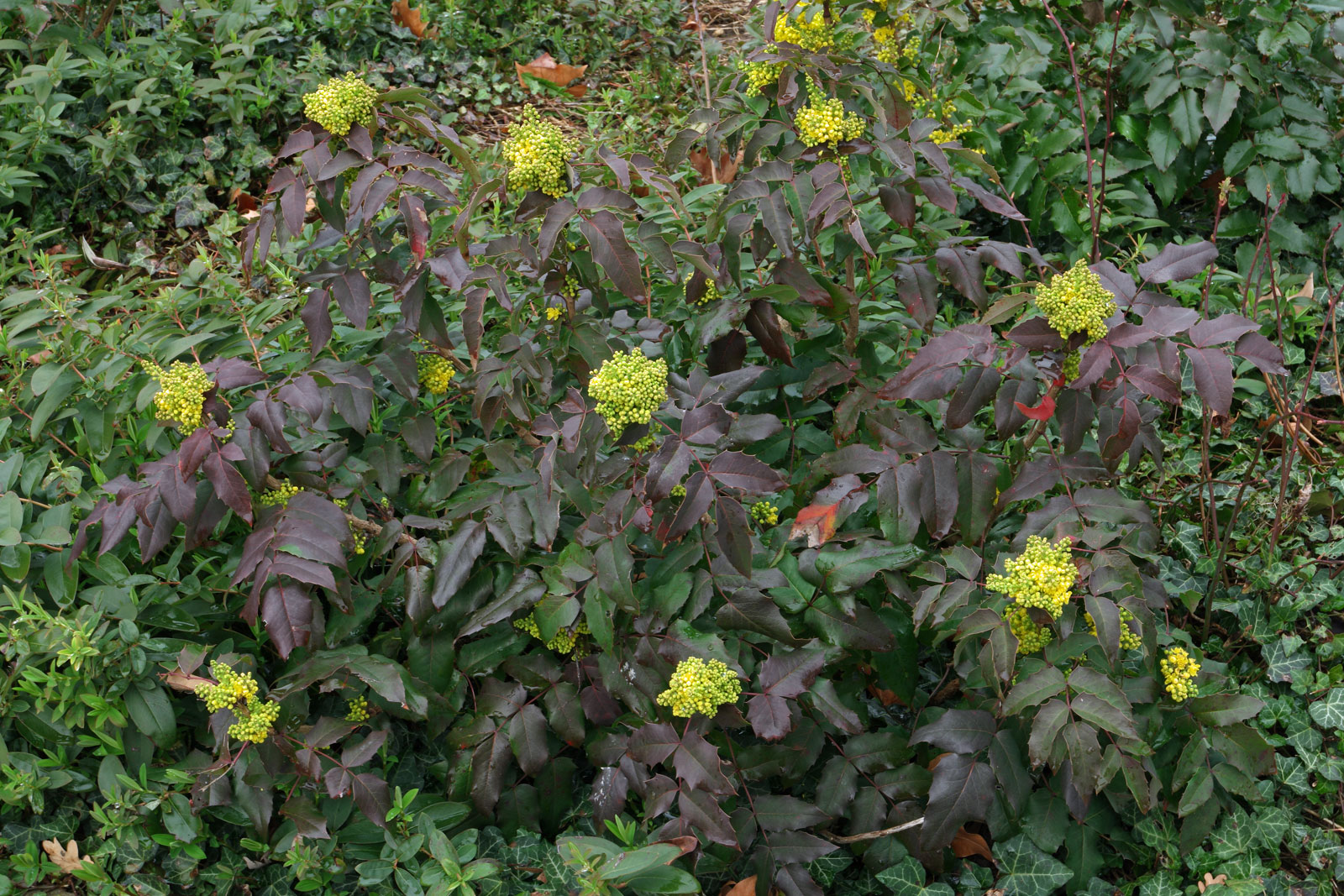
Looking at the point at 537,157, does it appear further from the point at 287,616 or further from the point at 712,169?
the point at 712,169

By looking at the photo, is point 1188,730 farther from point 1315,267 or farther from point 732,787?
point 1315,267

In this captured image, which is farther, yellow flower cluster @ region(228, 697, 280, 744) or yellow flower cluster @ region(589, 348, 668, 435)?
yellow flower cluster @ region(228, 697, 280, 744)

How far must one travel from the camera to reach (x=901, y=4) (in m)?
2.95

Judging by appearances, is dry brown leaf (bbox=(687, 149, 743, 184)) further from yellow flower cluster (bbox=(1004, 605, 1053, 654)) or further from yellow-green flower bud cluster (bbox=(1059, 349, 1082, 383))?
yellow flower cluster (bbox=(1004, 605, 1053, 654))

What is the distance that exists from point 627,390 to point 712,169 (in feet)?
7.73

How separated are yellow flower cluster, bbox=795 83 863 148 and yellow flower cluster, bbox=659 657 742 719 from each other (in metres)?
1.11

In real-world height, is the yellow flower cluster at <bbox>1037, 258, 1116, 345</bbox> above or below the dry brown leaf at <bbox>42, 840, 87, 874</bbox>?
above

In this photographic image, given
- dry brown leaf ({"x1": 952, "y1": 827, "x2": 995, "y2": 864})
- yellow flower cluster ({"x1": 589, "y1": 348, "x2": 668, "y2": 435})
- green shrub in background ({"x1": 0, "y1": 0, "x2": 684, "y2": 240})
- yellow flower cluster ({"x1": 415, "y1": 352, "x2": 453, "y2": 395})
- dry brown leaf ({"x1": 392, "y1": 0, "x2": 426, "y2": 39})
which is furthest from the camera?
dry brown leaf ({"x1": 392, "y1": 0, "x2": 426, "y2": 39})

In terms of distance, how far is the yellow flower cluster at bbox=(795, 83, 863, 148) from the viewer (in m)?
2.13

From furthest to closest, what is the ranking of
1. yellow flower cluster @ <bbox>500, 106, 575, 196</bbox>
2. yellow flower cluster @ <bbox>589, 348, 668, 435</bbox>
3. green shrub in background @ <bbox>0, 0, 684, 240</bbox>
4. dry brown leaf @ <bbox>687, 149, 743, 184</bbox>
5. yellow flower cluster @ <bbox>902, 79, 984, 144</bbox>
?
dry brown leaf @ <bbox>687, 149, 743, 184</bbox> → green shrub in background @ <bbox>0, 0, 684, 240</bbox> → yellow flower cluster @ <bbox>902, 79, 984, 144</bbox> → yellow flower cluster @ <bbox>500, 106, 575, 196</bbox> → yellow flower cluster @ <bbox>589, 348, 668, 435</bbox>

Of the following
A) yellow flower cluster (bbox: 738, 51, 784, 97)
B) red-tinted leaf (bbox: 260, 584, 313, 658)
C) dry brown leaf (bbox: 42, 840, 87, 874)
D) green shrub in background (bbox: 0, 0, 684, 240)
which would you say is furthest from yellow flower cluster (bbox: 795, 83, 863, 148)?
green shrub in background (bbox: 0, 0, 684, 240)

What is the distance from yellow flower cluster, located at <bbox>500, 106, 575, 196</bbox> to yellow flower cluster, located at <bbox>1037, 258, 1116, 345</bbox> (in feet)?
3.23

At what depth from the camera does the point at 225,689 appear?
2023 mm

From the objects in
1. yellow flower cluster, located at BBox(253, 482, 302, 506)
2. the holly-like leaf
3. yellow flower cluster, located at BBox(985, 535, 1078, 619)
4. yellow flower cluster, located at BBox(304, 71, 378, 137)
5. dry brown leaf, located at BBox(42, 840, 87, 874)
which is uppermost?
yellow flower cluster, located at BBox(304, 71, 378, 137)
